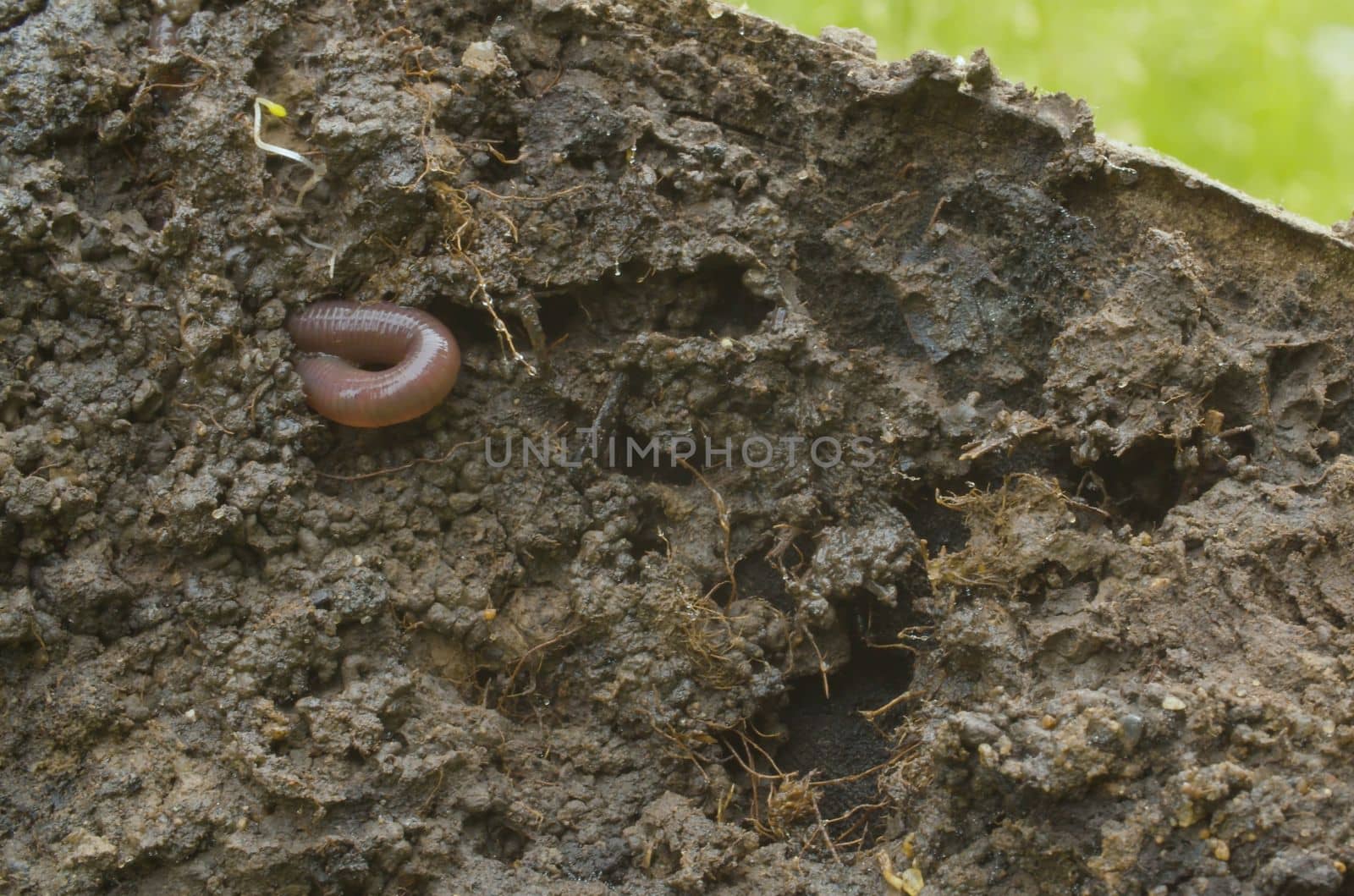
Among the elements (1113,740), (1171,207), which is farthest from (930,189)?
(1113,740)

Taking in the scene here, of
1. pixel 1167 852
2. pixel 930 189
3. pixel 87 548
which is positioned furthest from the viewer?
pixel 930 189

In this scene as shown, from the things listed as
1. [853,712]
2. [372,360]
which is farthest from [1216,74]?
[372,360]

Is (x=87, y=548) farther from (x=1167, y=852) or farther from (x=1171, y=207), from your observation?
(x=1171, y=207)

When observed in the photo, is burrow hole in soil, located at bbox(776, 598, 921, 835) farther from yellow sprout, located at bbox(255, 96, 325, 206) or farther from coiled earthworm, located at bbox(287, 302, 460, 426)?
yellow sprout, located at bbox(255, 96, 325, 206)

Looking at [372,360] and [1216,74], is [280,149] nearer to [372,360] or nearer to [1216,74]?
[372,360]

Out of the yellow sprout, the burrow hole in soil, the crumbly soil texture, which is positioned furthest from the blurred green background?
the burrow hole in soil

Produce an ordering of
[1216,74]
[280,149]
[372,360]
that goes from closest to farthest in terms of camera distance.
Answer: [280,149], [372,360], [1216,74]
